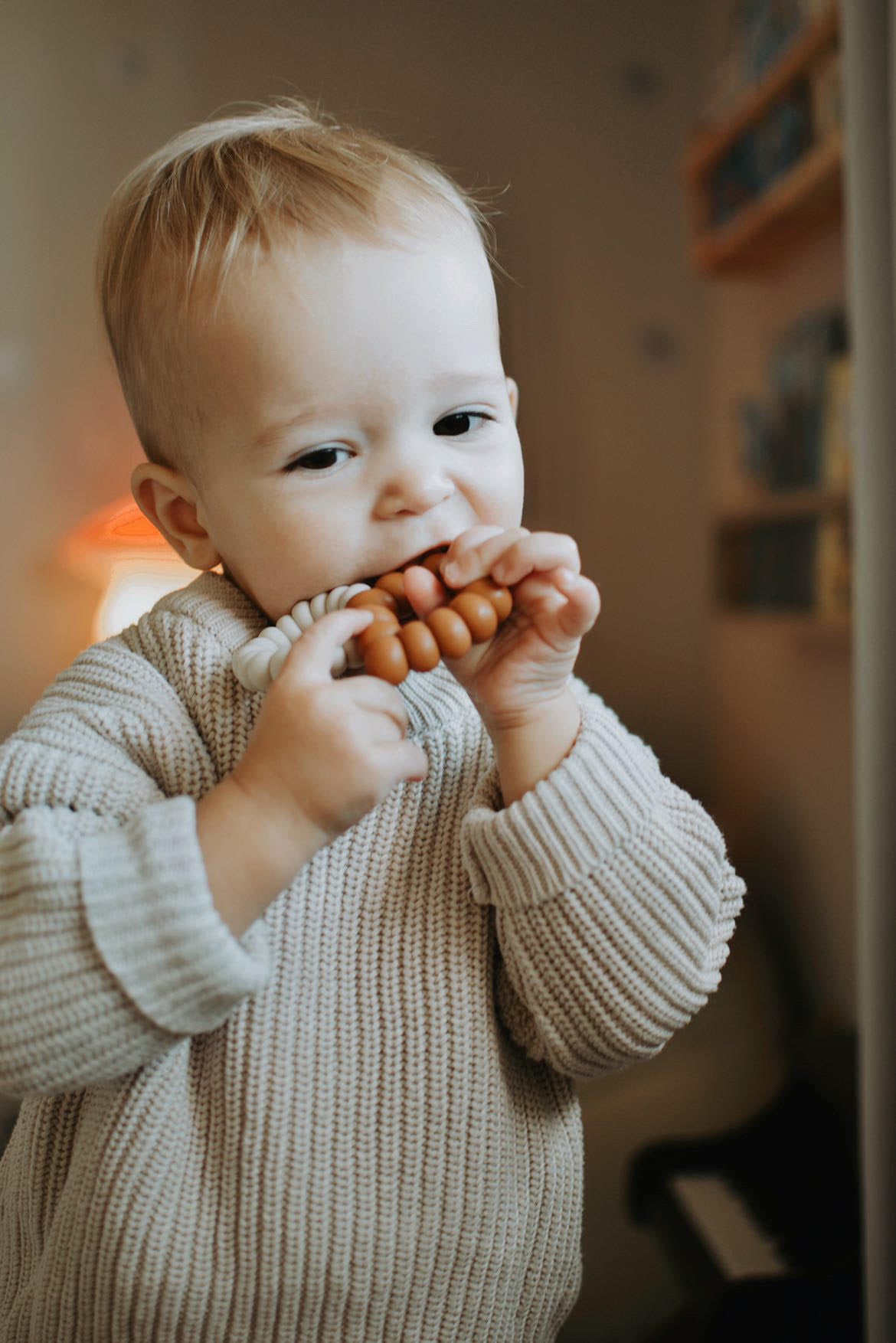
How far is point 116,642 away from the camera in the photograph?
57cm

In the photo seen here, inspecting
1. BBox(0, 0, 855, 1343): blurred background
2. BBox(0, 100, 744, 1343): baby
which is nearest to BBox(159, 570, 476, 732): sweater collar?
BBox(0, 100, 744, 1343): baby

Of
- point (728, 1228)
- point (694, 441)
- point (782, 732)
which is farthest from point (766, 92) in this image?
point (728, 1228)

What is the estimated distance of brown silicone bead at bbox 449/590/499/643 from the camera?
471 millimetres

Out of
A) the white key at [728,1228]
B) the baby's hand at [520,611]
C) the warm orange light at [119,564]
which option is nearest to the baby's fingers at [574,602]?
the baby's hand at [520,611]

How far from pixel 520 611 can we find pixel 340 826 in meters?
0.14

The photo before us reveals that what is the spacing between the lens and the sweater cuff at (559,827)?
1.66 feet

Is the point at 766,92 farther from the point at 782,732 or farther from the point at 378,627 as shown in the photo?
Answer: the point at 378,627

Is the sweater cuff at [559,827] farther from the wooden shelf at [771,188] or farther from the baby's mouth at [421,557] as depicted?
the wooden shelf at [771,188]

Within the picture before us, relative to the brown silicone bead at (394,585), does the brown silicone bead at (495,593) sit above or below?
below

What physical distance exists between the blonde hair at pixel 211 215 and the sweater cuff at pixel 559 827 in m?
0.27

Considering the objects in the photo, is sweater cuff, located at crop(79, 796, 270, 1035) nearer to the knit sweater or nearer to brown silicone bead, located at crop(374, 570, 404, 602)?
the knit sweater

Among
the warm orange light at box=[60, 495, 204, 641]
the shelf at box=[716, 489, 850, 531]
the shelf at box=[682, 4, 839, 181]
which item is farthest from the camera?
the shelf at box=[716, 489, 850, 531]

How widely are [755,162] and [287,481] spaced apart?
1276 millimetres

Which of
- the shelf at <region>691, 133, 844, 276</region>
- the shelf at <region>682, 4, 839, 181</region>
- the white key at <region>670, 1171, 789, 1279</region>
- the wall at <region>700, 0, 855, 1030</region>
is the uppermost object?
the shelf at <region>682, 4, 839, 181</region>
